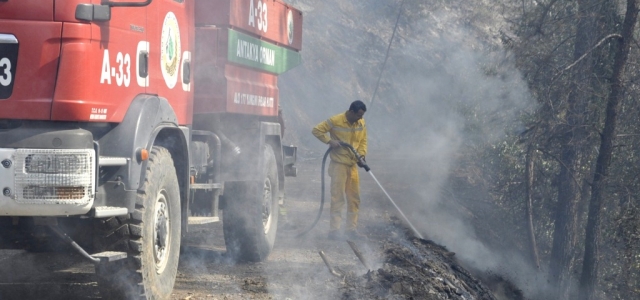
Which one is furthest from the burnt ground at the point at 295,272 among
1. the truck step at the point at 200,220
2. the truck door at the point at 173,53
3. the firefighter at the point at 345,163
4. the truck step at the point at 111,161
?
the truck door at the point at 173,53

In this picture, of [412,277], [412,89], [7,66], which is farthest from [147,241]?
[412,89]

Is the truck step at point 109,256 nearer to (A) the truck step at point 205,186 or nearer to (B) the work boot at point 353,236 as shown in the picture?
(A) the truck step at point 205,186

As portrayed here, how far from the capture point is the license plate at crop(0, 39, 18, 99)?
4445mm

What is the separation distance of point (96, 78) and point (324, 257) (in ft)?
13.7

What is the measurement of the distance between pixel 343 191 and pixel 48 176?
6119mm

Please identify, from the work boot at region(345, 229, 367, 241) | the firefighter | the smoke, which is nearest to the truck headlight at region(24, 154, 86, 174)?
the firefighter

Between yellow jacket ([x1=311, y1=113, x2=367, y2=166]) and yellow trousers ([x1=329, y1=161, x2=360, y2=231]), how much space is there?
0.39 feet

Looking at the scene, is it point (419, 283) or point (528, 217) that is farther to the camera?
point (528, 217)

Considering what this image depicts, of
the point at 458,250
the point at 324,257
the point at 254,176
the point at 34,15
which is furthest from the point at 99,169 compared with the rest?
the point at 458,250

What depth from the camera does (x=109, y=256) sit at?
480 cm

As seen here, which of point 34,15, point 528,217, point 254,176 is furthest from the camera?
point 528,217

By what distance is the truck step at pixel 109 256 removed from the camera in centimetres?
479

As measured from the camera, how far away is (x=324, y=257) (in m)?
8.25

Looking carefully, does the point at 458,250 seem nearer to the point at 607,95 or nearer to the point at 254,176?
the point at 607,95
